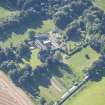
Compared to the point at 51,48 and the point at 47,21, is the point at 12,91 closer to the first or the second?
the point at 51,48

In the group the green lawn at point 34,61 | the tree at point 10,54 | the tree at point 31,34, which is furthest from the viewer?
the tree at point 31,34

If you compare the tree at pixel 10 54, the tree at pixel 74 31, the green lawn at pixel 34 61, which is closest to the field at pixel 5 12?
the tree at pixel 10 54

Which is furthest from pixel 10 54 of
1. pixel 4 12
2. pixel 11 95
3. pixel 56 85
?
pixel 4 12

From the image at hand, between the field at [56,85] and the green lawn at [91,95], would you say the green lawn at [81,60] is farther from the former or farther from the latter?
the green lawn at [91,95]

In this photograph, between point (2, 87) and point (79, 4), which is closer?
point (2, 87)

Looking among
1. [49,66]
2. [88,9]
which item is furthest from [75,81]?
[88,9]

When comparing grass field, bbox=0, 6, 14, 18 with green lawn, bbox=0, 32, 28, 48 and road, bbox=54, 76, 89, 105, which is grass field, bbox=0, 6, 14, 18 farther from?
road, bbox=54, 76, 89, 105

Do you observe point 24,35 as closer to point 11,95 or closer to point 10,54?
point 10,54
